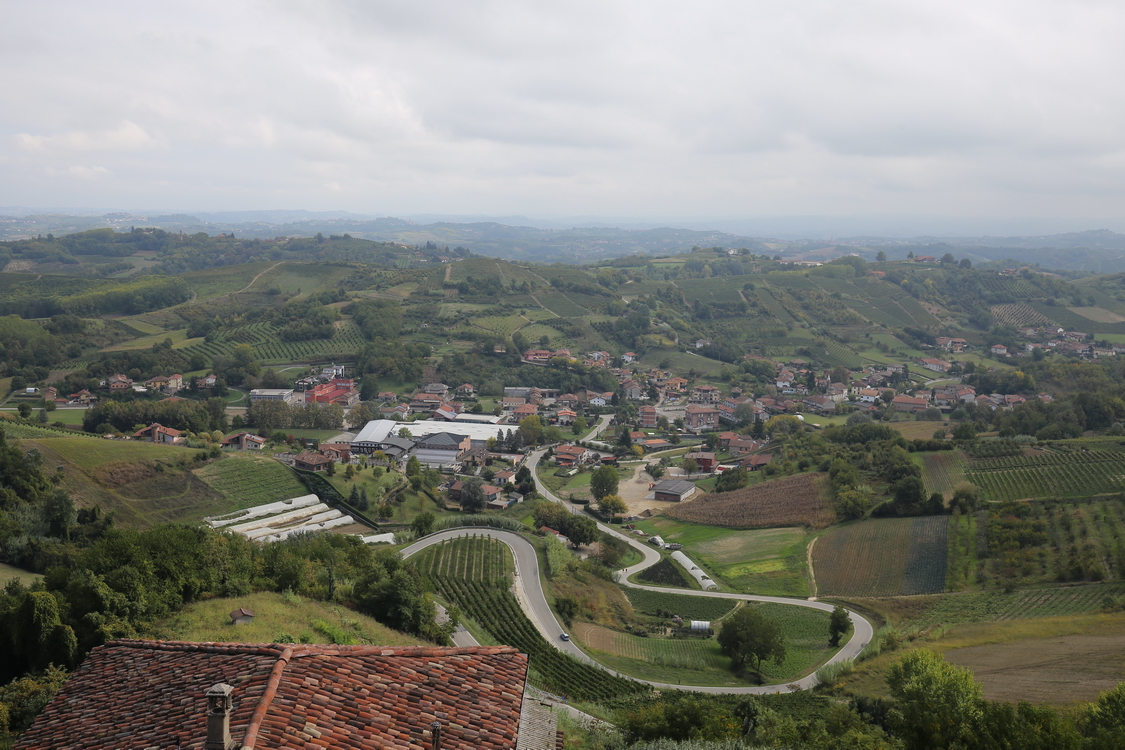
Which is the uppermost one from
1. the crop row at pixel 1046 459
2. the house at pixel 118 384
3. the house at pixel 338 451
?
the crop row at pixel 1046 459

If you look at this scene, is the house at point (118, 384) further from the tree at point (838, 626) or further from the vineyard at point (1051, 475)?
the vineyard at point (1051, 475)

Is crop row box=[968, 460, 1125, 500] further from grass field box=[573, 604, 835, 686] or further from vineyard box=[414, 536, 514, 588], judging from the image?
vineyard box=[414, 536, 514, 588]

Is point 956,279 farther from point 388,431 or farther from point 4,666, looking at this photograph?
point 4,666

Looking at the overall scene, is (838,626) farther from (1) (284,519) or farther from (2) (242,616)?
(1) (284,519)

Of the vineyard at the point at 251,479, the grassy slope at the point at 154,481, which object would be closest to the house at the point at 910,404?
the vineyard at the point at 251,479

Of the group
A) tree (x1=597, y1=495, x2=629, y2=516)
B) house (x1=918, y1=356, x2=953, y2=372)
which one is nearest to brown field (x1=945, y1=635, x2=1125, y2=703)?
tree (x1=597, y1=495, x2=629, y2=516)

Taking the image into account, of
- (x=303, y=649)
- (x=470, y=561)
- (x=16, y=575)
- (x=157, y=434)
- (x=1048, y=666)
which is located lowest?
(x=470, y=561)

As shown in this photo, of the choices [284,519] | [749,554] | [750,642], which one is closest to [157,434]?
[284,519]
